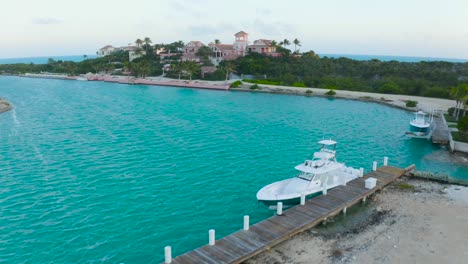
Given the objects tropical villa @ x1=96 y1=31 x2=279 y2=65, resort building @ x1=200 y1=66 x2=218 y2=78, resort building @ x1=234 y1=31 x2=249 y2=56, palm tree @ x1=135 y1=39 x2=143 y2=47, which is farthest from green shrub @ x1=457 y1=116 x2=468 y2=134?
palm tree @ x1=135 y1=39 x2=143 y2=47

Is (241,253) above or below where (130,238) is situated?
above

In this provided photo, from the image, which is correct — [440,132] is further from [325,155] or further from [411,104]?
[325,155]

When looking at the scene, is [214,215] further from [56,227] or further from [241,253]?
[56,227]

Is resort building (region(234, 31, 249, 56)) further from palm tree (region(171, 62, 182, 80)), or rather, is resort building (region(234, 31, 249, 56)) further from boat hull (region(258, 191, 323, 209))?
boat hull (region(258, 191, 323, 209))

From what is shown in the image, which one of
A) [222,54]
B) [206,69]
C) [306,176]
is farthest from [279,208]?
[222,54]

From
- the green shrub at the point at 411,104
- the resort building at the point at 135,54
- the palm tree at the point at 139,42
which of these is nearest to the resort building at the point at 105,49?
the palm tree at the point at 139,42

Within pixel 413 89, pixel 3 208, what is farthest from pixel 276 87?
pixel 3 208

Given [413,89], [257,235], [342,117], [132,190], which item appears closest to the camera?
Result: [257,235]
